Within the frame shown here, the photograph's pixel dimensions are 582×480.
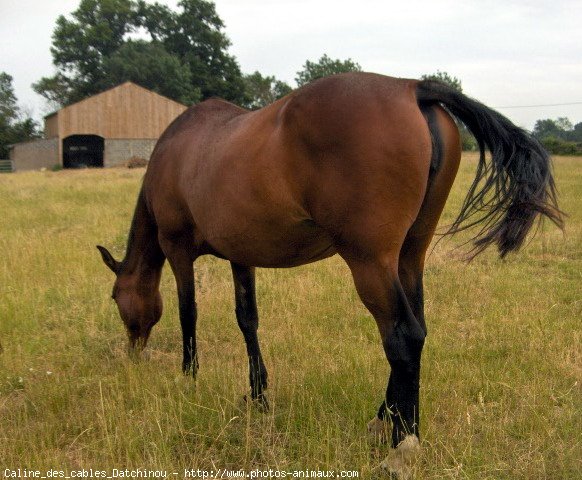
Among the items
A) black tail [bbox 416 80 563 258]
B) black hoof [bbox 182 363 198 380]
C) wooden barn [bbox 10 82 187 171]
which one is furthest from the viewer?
wooden barn [bbox 10 82 187 171]

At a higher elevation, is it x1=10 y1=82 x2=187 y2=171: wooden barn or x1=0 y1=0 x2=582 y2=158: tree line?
x1=0 y1=0 x2=582 y2=158: tree line

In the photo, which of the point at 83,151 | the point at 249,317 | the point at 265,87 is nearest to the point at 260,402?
the point at 249,317

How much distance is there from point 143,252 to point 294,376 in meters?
1.79

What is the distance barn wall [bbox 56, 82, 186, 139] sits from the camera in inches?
1423

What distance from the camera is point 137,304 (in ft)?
15.6

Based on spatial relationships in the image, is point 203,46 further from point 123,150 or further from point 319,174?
point 319,174

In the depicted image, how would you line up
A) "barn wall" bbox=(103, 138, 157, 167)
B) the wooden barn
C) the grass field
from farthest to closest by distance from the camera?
1. "barn wall" bbox=(103, 138, 157, 167)
2. the wooden barn
3. the grass field

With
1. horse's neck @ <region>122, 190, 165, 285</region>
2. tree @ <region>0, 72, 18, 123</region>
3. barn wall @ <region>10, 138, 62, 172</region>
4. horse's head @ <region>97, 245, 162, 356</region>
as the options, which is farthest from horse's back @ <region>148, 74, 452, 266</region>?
tree @ <region>0, 72, 18, 123</region>

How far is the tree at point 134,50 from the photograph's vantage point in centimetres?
5106

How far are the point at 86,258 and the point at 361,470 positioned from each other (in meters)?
6.35

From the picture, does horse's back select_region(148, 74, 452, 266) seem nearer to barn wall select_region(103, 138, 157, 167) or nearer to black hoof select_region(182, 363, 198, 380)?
black hoof select_region(182, 363, 198, 380)

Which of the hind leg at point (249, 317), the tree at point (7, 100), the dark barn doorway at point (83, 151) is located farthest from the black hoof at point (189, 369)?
the tree at point (7, 100)

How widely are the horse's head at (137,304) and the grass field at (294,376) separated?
243 millimetres

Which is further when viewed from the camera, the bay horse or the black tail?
the black tail
